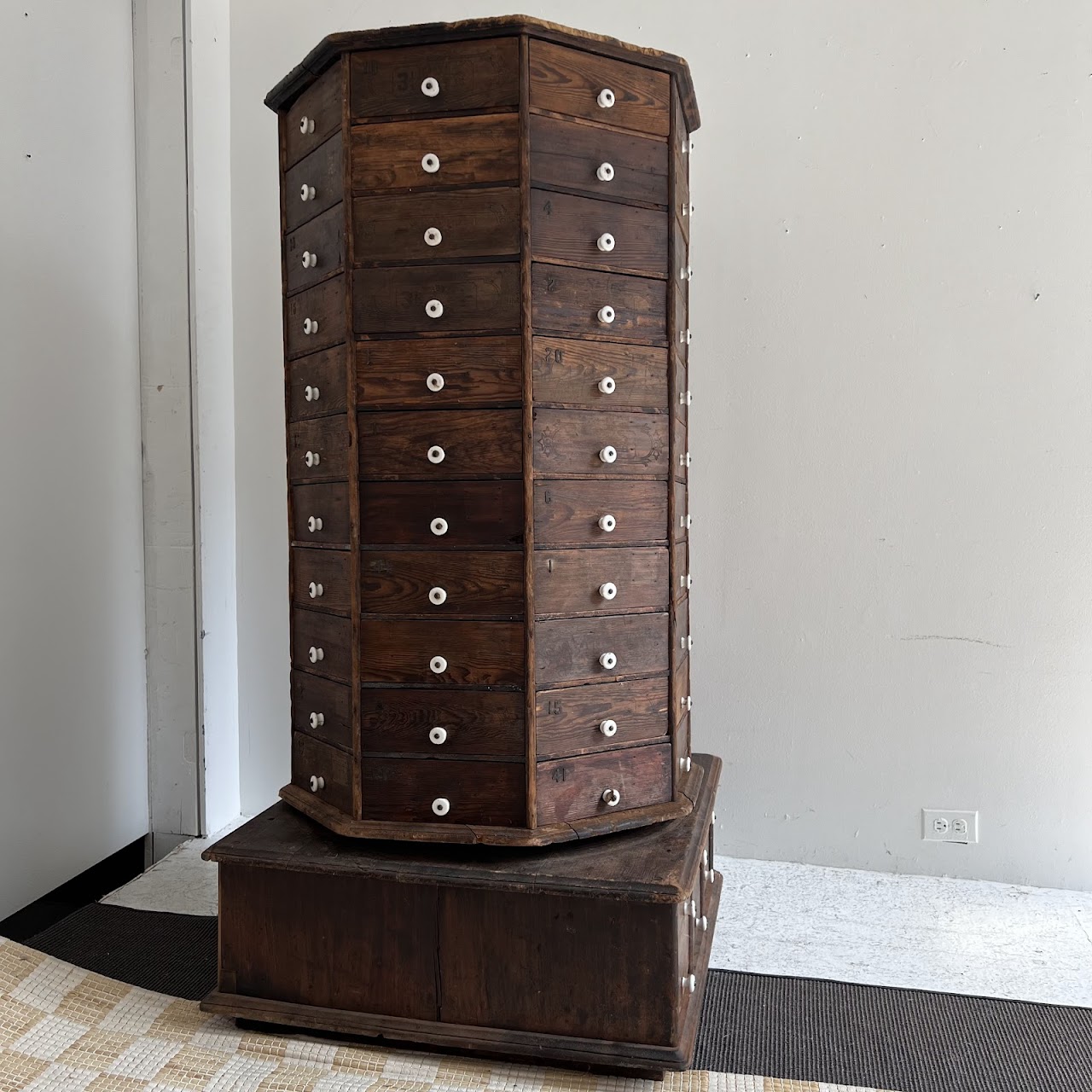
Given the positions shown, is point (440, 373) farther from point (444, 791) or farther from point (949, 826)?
point (949, 826)

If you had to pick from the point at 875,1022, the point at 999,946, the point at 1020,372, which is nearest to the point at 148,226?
the point at 1020,372

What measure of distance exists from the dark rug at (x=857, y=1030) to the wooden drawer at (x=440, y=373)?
139 centimetres

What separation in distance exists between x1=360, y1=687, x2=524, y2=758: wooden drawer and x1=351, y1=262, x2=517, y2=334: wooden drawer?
742 mm

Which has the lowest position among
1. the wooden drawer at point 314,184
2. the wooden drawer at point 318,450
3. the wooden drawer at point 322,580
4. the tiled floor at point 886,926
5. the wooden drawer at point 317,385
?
the tiled floor at point 886,926

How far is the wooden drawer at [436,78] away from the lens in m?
1.90

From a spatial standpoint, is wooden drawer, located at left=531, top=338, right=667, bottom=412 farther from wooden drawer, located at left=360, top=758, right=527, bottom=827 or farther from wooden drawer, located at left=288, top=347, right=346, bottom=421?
wooden drawer, located at left=360, top=758, right=527, bottom=827

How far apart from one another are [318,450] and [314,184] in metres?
0.57

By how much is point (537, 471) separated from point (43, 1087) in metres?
1.49

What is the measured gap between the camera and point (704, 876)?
7.67 ft

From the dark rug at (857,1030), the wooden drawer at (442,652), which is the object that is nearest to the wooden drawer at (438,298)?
the wooden drawer at (442,652)

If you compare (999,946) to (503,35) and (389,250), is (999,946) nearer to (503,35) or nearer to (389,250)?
(389,250)

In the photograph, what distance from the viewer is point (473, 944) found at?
1.90 meters

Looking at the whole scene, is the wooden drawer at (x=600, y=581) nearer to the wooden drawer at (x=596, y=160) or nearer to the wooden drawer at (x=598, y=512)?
the wooden drawer at (x=598, y=512)

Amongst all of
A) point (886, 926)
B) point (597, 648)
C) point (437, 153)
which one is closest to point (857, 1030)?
point (886, 926)
